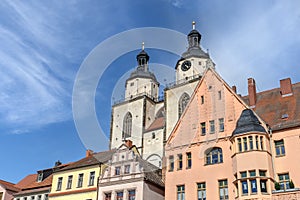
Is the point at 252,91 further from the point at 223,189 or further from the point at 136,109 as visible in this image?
the point at 136,109

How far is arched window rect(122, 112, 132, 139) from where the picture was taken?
84.1 metres

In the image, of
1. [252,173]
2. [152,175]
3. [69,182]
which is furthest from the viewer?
[69,182]

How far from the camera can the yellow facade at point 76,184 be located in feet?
140

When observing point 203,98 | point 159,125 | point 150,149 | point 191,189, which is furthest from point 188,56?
point 191,189

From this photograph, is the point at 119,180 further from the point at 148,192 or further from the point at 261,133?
the point at 261,133

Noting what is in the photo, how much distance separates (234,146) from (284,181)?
516cm

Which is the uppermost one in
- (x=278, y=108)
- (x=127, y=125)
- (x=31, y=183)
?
(x=127, y=125)

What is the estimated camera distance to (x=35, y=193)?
162 feet

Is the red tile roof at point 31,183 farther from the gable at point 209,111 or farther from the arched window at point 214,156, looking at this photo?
the arched window at point 214,156

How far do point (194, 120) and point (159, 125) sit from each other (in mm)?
40284

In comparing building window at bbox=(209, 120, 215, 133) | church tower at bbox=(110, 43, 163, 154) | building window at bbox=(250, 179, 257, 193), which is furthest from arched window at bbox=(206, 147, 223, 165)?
church tower at bbox=(110, 43, 163, 154)

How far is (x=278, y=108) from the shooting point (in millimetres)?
37375

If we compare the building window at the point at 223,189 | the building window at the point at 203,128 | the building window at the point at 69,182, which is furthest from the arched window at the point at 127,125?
the building window at the point at 223,189

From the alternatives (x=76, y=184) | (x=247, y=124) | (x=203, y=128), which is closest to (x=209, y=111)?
(x=203, y=128)
